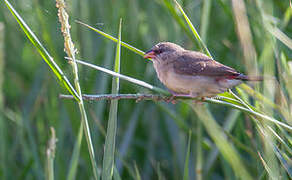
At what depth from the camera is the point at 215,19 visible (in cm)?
460

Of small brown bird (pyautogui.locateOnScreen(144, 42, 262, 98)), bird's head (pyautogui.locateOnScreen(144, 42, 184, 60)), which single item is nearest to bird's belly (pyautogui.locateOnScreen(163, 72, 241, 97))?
small brown bird (pyautogui.locateOnScreen(144, 42, 262, 98))

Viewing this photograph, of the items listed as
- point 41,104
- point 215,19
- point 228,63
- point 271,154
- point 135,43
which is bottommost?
point 271,154

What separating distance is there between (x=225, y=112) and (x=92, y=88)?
1.39 m

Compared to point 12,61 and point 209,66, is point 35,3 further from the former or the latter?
point 209,66

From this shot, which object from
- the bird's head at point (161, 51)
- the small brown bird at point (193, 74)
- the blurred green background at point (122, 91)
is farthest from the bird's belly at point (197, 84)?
the blurred green background at point (122, 91)

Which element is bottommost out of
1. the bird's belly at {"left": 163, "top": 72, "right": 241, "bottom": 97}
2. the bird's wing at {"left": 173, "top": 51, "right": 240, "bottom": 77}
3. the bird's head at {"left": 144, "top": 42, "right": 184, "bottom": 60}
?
the bird's belly at {"left": 163, "top": 72, "right": 241, "bottom": 97}

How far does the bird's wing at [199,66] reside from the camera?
2374 mm

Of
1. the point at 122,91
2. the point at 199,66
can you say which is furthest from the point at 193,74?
the point at 122,91

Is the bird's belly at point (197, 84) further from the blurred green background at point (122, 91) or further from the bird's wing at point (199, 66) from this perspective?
the blurred green background at point (122, 91)

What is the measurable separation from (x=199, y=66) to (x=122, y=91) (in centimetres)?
151

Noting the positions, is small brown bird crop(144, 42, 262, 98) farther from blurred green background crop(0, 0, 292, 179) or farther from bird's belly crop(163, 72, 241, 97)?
blurred green background crop(0, 0, 292, 179)

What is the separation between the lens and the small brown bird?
91.2 inches

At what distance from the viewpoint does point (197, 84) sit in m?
2.42

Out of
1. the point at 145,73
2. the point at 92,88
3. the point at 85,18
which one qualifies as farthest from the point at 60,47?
the point at 145,73
